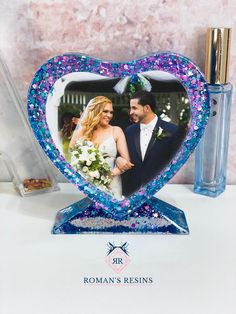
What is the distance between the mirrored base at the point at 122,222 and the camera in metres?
0.64

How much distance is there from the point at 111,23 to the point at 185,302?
40 cm

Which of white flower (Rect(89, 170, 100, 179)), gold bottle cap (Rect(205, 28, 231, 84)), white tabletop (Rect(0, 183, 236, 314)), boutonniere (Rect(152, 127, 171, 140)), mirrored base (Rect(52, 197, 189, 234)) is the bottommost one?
white tabletop (Rect(0, 183, 236, 314))

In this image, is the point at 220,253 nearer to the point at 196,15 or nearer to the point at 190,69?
the point at 190,69

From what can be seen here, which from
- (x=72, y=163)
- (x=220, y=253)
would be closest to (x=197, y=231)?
Answer: (x=220, y=253)

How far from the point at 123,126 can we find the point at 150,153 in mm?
47

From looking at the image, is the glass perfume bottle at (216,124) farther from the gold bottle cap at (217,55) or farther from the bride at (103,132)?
the bride at (103,132)

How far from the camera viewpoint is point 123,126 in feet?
2.05

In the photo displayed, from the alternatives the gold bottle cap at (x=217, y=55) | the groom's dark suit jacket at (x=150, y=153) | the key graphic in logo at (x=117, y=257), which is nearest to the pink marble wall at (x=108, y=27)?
the gold bottle cap at (x=217, y=55)

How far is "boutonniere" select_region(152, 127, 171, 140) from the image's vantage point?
0.62m

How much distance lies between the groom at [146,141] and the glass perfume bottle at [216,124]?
4.3 inches

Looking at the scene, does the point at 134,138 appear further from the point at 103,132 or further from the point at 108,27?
the point at 108,27

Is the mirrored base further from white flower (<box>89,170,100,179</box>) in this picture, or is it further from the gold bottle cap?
the gold bottle cap

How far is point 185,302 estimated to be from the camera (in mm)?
508

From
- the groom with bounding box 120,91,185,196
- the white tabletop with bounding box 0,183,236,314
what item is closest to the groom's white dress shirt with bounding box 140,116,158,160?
the groom with bounding box 120,91,185,196
